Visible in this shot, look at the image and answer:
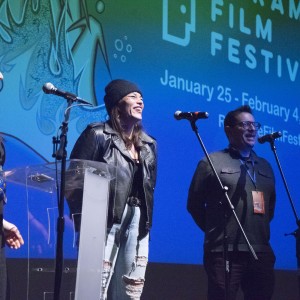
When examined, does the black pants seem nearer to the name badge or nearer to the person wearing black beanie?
the name badge

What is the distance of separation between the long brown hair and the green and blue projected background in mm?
734

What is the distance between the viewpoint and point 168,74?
17.7 ft

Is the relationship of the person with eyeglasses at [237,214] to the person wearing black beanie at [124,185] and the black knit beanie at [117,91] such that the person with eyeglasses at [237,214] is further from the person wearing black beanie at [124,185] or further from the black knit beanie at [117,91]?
the black knit beanie at [117,91]

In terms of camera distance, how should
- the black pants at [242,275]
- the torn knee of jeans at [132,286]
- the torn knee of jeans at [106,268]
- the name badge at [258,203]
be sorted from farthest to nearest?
1. the name badge at [258,203]
2. the black pants at [242,275]
3. the torn knee of jeans at [132,286]
4. the torn knee of jeans at [106,268]

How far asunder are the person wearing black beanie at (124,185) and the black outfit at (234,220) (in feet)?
2.19

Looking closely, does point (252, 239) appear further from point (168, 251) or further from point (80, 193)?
point (80, 193)

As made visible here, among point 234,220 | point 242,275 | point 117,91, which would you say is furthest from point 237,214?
point 117,91

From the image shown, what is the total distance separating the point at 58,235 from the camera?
3062mm

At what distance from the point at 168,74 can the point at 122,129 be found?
163cm

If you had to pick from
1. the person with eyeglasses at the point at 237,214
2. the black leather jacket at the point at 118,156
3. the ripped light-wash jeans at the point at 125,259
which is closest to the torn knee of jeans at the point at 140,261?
the ripped light-wash jeans at the point at 125,259

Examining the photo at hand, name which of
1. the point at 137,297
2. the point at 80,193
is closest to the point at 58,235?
the point at 80,193

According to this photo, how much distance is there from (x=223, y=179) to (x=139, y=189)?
887 millimetres

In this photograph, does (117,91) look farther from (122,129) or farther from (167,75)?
(167,75)

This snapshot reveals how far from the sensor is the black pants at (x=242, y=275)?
4.20m
